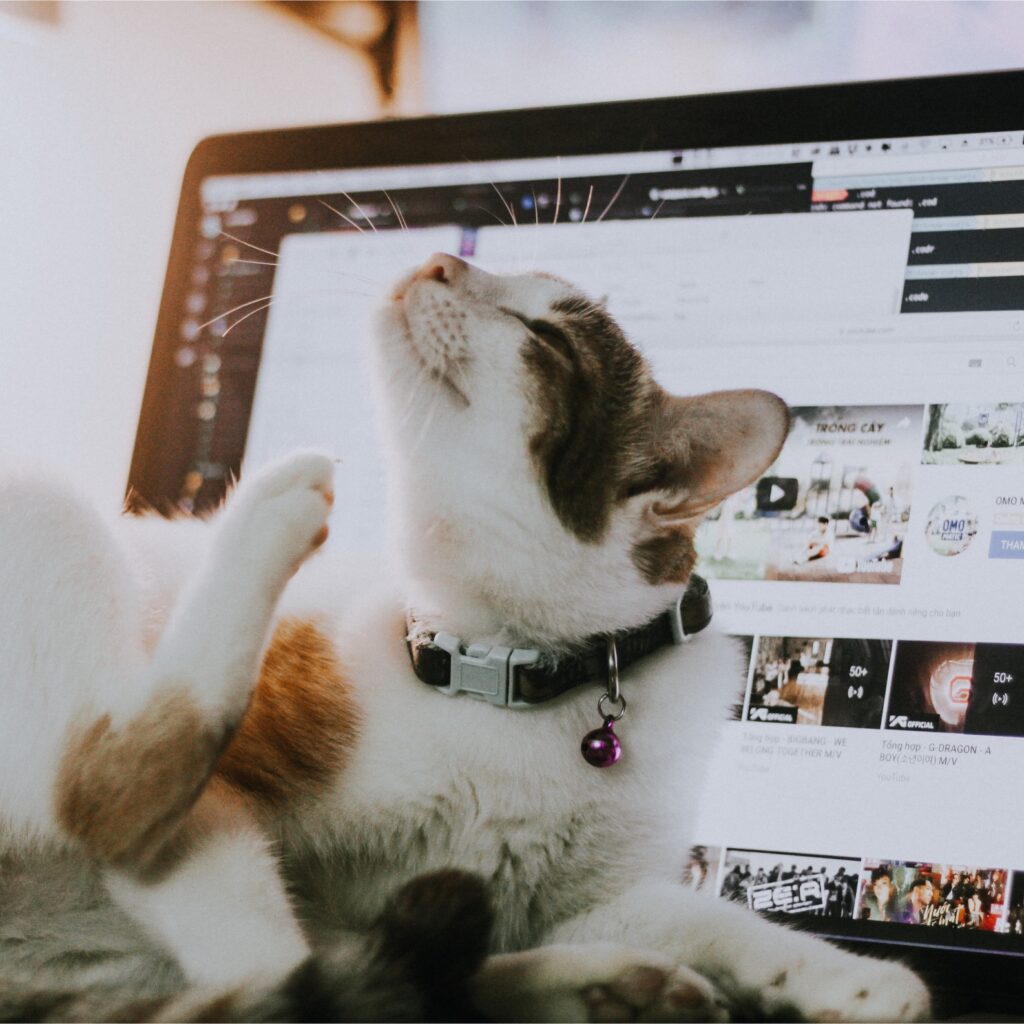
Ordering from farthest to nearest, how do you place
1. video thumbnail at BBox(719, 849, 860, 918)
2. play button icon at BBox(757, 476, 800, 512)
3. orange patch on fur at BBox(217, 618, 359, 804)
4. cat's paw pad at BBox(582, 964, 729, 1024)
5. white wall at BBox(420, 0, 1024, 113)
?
white wall at BBox(420, 0, 1024, 113) → play button icon at BBox(757, 476, 800, 512) → video thumbnail at BBox(719, 849, 860, 918) → orange patch on fur at BBox(217, 618, 359, 804) → cat's paw pad at BBox(582, 964, 729, 1024)

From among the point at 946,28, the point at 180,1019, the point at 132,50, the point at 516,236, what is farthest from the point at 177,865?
the point at 132,50

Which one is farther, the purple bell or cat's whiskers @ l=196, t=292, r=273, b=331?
cat's whiskers @ l=196, t=292, r=273, b=331

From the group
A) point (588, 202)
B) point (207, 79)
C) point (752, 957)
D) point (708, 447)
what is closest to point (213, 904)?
point (752, 957)

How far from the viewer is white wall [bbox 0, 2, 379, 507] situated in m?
1.49

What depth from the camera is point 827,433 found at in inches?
36.2

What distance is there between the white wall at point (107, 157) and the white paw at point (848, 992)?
991mm

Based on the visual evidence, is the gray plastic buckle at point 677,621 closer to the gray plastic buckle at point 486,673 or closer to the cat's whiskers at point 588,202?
the gray plastic buckle at point 486,673

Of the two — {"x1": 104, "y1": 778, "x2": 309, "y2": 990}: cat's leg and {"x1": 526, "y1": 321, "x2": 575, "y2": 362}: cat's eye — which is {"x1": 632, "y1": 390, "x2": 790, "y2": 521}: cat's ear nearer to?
{"x1": 526, "y1": 321, "x2": 575, "y2": 362}: cat's eye

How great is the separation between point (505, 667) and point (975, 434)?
0.46 meters

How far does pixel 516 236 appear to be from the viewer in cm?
111

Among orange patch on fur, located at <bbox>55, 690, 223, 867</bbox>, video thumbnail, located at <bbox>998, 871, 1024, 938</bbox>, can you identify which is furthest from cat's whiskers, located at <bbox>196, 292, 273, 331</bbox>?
video thumbnail, located at <bbox>998, 871, 1024, 938</bbox>

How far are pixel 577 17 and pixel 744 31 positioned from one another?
0.27 m

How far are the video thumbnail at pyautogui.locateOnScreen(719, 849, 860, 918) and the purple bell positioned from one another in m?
0.23

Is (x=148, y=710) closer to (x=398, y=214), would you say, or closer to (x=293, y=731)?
(x=293, y=731)
